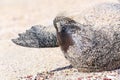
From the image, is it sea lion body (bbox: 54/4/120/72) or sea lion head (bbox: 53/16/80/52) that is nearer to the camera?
sea lion body (bbox: 54/4/120/72)

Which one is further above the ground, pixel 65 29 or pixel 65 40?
pixel 65 29

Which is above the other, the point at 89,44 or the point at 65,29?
the point at 65,29

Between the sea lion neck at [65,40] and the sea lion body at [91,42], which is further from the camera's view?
the sea lion neck at [65,40]

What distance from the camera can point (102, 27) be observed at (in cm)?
452

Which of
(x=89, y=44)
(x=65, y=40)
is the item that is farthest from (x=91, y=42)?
(x=65, y=40)

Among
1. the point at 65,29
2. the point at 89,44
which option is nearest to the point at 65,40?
the point at 65,29

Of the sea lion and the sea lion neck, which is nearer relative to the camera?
the sea lion

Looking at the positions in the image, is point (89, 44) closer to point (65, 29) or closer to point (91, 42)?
point (91, 42)

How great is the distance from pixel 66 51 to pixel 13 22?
490cm

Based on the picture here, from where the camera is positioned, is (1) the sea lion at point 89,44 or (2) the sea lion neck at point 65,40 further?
(2) the sea lion neck at point 65,40

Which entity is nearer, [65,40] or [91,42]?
[91,42]

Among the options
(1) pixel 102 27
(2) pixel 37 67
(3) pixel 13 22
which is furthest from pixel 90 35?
(3) pixel 13 22

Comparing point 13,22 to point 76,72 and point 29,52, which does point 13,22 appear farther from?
point 76,72

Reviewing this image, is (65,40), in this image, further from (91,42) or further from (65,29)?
(91,42)
